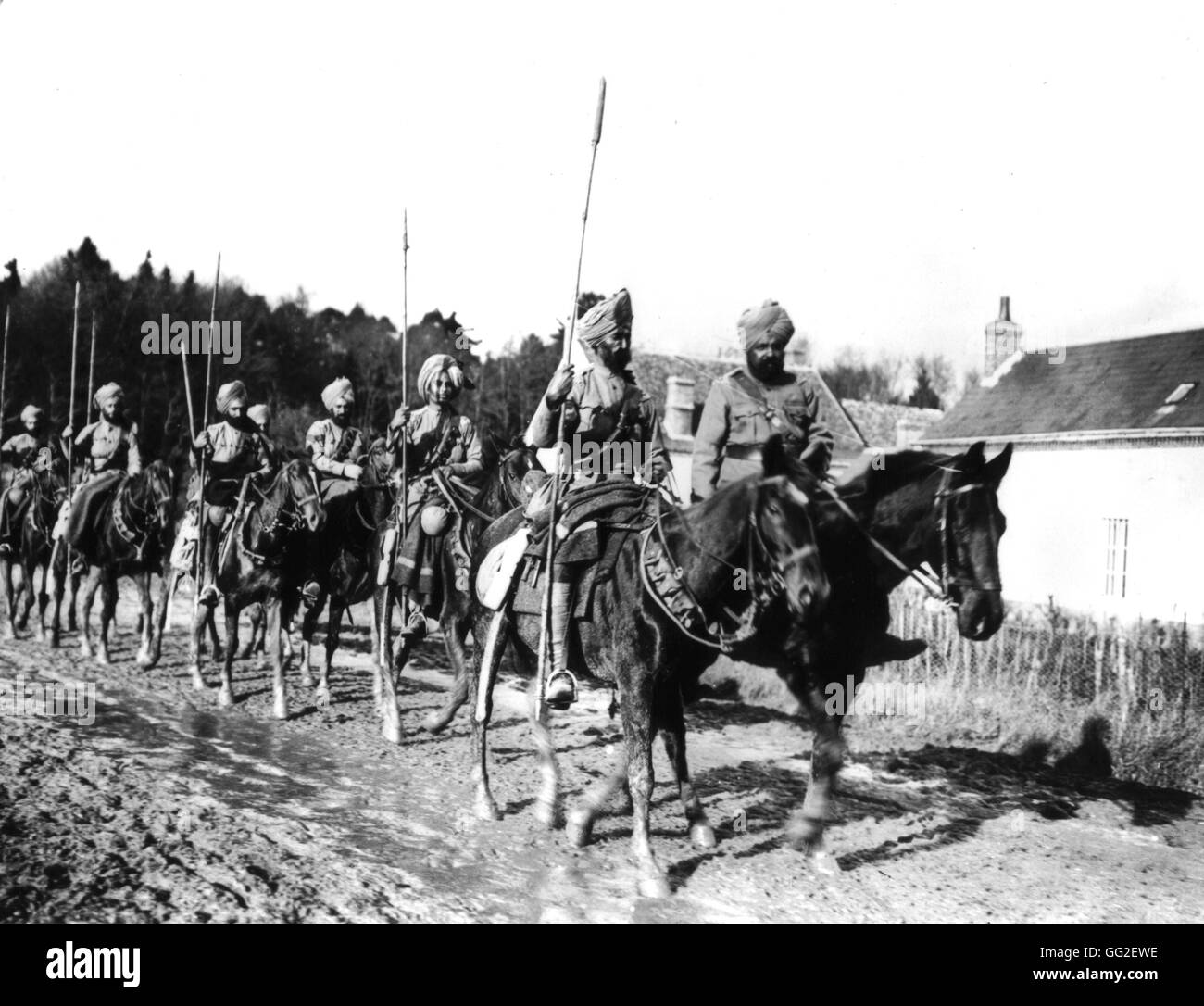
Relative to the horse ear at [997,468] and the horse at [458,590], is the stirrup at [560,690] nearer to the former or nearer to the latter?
the horse at [458,590]

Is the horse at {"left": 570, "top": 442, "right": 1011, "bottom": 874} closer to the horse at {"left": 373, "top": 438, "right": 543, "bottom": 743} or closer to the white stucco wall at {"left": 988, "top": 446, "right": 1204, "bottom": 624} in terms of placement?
the horse at {"left": 373, "top": 438, "right": 543, "bottom": 743}

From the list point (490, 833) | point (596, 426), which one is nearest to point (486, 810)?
point (490, 833)

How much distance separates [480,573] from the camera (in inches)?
285

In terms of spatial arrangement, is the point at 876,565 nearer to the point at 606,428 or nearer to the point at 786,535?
the point at 786,535

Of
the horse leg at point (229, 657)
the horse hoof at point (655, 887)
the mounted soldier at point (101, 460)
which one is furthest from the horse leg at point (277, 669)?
the horse hoof at point (655, 887)

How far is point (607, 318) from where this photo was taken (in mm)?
6375

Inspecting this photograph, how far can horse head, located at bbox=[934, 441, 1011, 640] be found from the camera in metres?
5.76

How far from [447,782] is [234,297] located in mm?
29717

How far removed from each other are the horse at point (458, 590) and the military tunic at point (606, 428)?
142 centimetres

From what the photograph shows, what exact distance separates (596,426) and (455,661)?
302 cm

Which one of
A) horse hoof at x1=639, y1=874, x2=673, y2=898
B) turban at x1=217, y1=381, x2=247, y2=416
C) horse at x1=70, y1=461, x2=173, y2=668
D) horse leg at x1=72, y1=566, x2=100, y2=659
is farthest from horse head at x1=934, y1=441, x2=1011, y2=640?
horse leg at x1=72, y1=566, x2=100, y2=659

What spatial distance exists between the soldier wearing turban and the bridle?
2.96ft

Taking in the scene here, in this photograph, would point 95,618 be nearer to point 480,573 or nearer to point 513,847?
point 480,573
